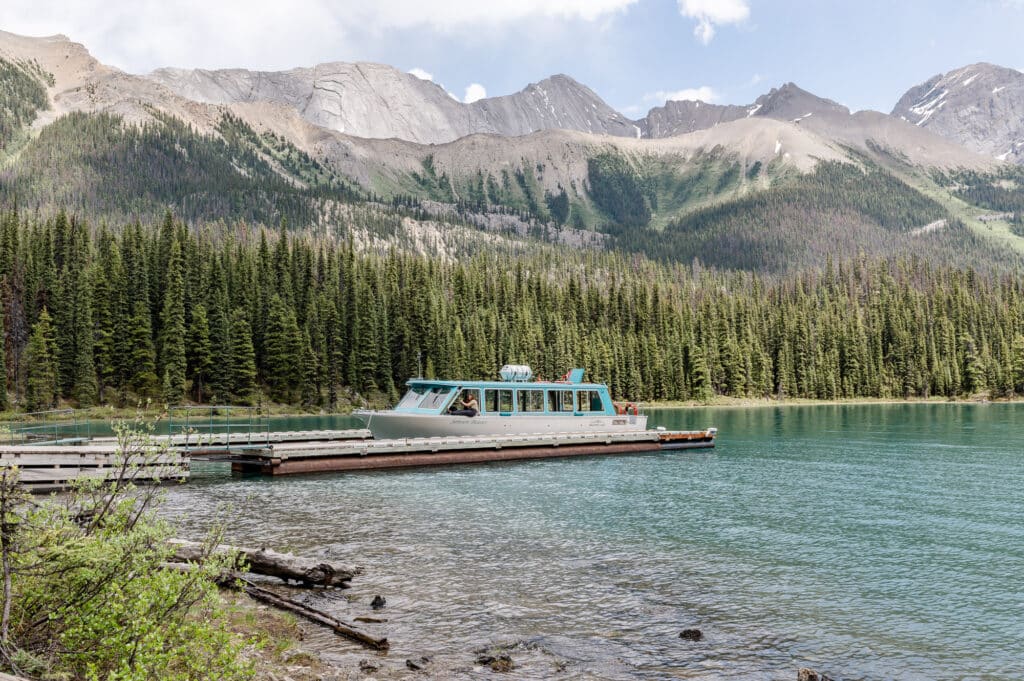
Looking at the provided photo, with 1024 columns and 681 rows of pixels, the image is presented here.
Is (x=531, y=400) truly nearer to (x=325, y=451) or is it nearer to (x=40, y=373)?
(x=325, y=451)

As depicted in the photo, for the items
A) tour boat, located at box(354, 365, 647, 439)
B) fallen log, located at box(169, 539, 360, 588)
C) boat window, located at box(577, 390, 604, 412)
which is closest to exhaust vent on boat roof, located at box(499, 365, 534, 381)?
tour boat, located at box(354, 365, 647, 439)

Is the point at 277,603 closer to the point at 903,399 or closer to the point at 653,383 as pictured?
the point at 653,383

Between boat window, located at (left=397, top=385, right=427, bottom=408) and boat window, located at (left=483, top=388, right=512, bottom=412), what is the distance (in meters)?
4.43

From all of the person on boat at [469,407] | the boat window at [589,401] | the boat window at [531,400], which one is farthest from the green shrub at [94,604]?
the boat window at [589,401]

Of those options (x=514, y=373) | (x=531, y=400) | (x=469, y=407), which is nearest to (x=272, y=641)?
(x=469, y=407)

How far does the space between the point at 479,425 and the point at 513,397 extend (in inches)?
145

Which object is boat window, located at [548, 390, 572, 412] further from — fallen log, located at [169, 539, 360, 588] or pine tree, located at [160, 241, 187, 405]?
pine tree, located at [160, 241, 187, 405]

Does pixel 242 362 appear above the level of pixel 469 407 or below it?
above

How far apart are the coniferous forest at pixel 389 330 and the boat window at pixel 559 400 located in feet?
224

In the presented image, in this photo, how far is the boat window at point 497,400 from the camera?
50.5 meters

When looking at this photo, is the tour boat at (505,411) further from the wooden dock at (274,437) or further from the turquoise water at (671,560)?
the turquoise water at (671,560)

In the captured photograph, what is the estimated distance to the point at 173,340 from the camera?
103 metres

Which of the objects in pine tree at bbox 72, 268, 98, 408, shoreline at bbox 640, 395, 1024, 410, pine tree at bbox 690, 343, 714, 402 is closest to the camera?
pine tree at bbox 72, 268, 98, 408

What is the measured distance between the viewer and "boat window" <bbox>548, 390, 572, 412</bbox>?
5341cm
